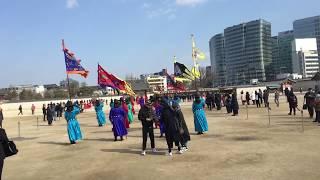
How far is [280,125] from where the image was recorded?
22.1 meters

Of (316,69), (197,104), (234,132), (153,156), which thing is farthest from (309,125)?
(316,69)

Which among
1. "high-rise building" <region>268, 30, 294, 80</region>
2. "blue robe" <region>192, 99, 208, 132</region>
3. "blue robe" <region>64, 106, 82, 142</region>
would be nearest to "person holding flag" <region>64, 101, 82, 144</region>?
"blue robe" <region>64, 106, 82, 142</region>

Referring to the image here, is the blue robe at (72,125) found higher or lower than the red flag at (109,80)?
lower

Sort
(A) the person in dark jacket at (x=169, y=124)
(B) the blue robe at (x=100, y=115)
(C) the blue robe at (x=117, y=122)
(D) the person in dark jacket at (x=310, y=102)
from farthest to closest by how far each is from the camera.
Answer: (B) the blue robe at (x=100, y=115) < (D) the person in dark jacket at (x=310, y=102) < (C) the blue robe at (x=117, y=122) < (A) the person in dark jacket at (x=169, y=124)

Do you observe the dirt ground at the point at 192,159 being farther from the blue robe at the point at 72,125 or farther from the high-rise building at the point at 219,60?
the high-rise building at the point at 219,60

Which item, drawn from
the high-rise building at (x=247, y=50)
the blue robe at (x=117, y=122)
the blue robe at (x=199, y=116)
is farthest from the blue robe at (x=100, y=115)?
the high-rise building at (x=247, y=50)

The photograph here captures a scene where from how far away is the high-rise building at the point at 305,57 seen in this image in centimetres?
18388

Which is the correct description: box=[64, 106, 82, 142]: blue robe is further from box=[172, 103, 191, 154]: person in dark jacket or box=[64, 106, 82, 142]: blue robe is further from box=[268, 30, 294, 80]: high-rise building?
box=[268, 30, 294, 80]: high-rise building

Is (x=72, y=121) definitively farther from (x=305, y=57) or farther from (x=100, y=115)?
(x=305, y=57)

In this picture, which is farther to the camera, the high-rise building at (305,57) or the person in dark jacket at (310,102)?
the high-rise building at (305,57)

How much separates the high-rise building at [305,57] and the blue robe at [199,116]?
551ft

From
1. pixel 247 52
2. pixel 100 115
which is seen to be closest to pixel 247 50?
pixel 247 52

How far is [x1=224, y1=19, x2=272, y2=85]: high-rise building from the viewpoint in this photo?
178 metres

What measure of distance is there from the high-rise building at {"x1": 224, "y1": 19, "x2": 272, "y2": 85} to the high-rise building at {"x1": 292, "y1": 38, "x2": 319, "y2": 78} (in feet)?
39.2
